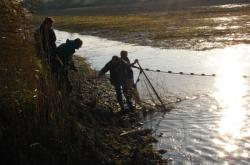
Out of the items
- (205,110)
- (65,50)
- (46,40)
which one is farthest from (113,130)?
(205,110)

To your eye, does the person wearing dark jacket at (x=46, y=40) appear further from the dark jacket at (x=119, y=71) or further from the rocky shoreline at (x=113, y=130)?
the dark jacket at (x=119, y=71)

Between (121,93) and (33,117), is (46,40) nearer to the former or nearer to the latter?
(33,117)

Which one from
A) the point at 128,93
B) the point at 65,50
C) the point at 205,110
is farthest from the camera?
the point at 205,110

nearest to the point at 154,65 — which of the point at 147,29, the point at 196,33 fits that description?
the point at 196,33

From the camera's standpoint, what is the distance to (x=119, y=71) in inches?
624

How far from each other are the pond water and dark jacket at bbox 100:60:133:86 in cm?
145

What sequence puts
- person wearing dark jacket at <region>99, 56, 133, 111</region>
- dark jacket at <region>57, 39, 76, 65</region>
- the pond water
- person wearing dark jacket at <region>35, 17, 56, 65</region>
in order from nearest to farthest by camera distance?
person wearing dark jacket at <region>35, 17, 56, 65</region>, the pond water, dark jacket at <region>57, 39, 76, 65</region>, person wearing dark jacket at <region>99, 56, 133, 111</region>

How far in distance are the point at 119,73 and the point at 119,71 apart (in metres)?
0.07

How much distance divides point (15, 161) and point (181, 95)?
1054 centimetres

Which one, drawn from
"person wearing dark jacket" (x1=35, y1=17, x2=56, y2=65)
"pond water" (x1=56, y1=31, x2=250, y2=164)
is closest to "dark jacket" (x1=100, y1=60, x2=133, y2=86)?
"pond water" (x1=56, y1=31, x2=250, y2=164)

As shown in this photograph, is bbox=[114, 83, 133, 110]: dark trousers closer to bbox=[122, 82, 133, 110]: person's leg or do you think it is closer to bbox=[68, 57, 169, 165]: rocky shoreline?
bbox=[122, 82, 133, 110]: person's leg

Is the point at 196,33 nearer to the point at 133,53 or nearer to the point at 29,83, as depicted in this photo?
the point at 133,53

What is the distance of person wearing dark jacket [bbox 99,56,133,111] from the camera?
15.8 metres

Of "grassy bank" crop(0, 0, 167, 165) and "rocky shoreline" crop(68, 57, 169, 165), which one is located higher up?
"grassy bank" crop(0, 0, 167, 165)
